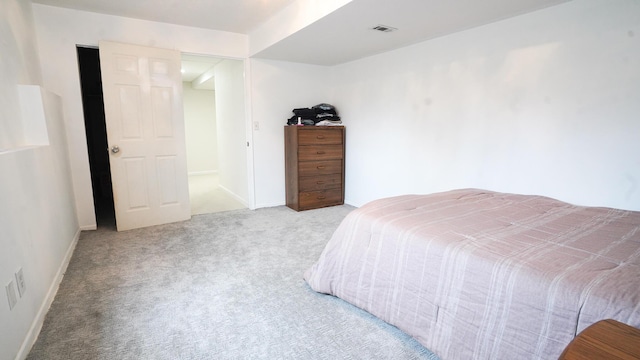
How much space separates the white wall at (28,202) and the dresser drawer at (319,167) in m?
2.49

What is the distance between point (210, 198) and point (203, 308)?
325 centimetres

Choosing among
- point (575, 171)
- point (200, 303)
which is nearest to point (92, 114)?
point (200, 303)

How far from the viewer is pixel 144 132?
134 inches

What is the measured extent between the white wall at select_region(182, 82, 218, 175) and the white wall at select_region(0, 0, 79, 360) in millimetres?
4367

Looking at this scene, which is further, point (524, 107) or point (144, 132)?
point (144, 132)

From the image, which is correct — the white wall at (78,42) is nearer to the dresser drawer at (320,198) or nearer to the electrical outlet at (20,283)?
the electrical outlet at (20,283)

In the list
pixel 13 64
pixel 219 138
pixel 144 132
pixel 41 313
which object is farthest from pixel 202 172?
pixel 41 313

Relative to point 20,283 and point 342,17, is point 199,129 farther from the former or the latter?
point 20,283

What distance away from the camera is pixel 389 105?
367cm

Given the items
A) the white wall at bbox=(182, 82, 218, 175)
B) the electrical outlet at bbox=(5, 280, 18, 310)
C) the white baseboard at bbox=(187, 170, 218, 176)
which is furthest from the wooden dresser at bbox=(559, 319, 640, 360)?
the white baseboard at bbox=(187, 170, 218, 176)

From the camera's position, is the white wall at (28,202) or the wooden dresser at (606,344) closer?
the wooden dresser at (606,344)

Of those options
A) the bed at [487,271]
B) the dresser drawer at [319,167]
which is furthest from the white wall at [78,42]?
the bed at [487,271]

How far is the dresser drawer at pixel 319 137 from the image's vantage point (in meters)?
4.02

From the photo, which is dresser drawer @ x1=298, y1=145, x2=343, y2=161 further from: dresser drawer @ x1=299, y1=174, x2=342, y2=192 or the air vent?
the air vent
